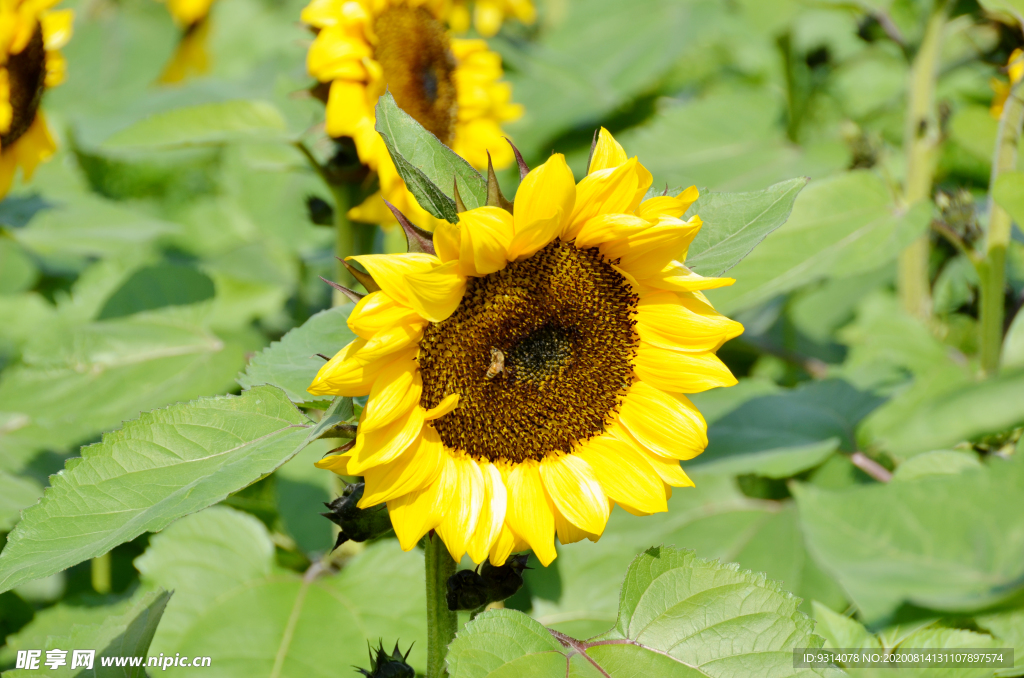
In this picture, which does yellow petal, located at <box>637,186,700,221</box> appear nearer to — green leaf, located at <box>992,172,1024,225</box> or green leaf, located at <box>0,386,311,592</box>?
green leaf, located at <box>0,386,311,592</box>

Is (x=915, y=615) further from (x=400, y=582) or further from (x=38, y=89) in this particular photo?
(x=38, y=89)

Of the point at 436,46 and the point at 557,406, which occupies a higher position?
the point at 436,46

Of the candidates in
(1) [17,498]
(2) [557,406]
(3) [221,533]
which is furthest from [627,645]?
(1) [17,498]

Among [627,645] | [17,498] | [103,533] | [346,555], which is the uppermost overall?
[103,533]

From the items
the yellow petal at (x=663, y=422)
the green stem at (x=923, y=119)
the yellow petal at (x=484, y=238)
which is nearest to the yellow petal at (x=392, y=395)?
the yellow petal at (x=484, y=238)

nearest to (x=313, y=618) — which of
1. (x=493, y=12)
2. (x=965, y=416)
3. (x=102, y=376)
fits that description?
(x=102, y=376)

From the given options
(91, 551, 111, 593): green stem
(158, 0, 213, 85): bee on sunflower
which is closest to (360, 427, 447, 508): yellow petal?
(91, 551, 111, 593): green stem
